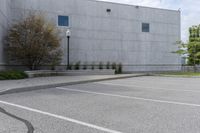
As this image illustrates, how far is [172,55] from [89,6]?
12150 millimetres

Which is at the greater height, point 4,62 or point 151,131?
point 4,62

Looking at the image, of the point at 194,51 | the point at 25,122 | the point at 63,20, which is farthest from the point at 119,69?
the point at 25,122

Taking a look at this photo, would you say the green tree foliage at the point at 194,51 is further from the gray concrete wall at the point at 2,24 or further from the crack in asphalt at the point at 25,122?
the crack in asphalt at the point at 25,122

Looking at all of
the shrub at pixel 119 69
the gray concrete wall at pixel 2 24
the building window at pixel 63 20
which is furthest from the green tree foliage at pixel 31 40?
the shrub at pixel 119 69

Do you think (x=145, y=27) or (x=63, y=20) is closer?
(x=63, y=20)

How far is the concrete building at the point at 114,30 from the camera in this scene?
2541 cm

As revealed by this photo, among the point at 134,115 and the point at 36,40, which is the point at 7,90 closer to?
the point at 134,115

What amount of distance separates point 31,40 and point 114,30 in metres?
10.6

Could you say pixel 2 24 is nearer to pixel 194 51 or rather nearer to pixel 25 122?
pixel 25 122

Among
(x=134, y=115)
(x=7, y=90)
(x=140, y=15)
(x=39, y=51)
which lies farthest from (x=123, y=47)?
(x=134, y=115)

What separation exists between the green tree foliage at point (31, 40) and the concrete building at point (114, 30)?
8.45 ft

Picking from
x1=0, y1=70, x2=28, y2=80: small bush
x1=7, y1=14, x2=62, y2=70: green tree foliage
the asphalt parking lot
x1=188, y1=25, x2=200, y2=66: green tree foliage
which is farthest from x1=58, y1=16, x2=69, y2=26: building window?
the asphalt parking lot

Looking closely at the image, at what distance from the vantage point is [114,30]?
92.6 ft

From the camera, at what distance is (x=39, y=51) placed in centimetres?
2081
